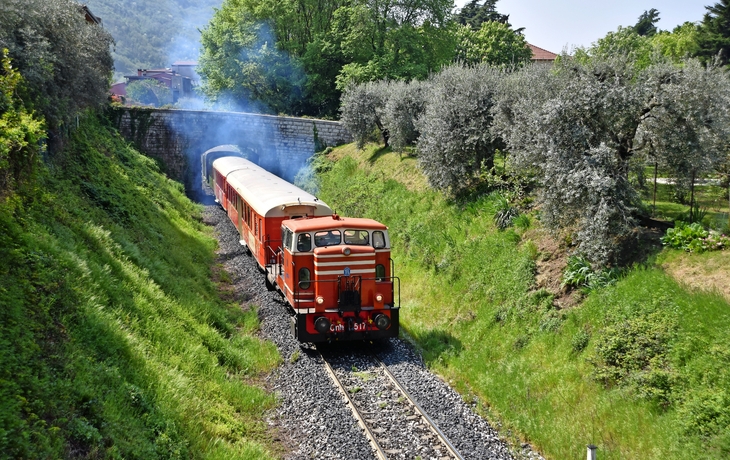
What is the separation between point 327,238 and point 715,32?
4132cm

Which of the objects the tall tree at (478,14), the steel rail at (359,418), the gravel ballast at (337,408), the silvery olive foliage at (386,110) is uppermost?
the tall tree at (478,14)

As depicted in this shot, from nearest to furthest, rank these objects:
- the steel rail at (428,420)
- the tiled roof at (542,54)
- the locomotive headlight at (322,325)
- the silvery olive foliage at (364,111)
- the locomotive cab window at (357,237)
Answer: the steel rail at (428,420) → the locomotive headlight at (322,325) → the locomotive cab window at (357,237) → the silvery olive foliage at (364,111) → the tiled roof at (542,54)

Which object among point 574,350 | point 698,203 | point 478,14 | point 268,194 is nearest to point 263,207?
point 268,194

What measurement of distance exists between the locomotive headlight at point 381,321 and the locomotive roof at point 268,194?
5005 mm

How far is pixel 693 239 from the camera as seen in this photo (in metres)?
11.4

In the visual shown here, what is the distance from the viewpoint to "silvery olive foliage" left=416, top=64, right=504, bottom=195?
1941cm

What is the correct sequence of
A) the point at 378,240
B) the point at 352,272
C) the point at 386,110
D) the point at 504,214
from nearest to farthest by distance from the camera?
1. the point at 352,272
2. the point at 378,240
3. the point at 504,214
4. the point at 386,110

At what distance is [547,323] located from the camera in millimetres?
12297

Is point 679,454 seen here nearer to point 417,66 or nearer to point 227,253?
point 227,253

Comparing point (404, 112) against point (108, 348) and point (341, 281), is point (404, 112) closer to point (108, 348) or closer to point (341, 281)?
point (341, 281)

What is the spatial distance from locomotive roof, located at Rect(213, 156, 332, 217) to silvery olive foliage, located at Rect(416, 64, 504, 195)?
4754 mm

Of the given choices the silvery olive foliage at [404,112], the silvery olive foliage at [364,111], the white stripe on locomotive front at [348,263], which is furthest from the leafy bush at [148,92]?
the white stripe on locomotive front at [348,263]

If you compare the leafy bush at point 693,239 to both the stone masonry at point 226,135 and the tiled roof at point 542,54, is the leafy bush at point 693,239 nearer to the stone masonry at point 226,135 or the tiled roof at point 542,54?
the stone masonry at point 226,135

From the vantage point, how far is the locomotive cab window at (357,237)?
13.9 metres
